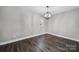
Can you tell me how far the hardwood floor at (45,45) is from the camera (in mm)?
1310

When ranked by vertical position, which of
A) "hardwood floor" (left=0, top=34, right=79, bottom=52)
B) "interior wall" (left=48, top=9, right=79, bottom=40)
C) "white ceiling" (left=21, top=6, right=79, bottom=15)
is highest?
"white ceiling" (left=21, top=6, right=79, bottom=15)

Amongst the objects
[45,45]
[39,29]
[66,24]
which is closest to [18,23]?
[39,29]

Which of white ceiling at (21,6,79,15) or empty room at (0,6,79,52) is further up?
white ceiling at (21,6,79,15)

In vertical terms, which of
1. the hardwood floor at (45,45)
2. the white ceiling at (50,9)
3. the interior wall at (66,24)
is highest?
the white ceiling at (50,9)

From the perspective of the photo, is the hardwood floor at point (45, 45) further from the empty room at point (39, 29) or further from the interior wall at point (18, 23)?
the interior wall at point (18, 23)

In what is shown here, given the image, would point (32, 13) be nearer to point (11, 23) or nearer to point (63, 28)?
point (11, 23)

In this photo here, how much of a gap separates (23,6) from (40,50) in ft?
2.30

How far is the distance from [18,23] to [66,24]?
2.35 ft

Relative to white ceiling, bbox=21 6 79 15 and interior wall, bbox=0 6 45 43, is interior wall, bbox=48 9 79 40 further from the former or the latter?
interior wall, bbox=0 6 45 43

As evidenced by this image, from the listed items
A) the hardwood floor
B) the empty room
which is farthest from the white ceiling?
the hardwood floor

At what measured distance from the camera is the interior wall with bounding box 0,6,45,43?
1283 mm

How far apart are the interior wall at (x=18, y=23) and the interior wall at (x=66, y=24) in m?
0.17

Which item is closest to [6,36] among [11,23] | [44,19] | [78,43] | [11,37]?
[11,37]

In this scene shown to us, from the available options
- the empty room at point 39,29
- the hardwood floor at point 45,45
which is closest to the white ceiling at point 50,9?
the empty room at point 39,29
